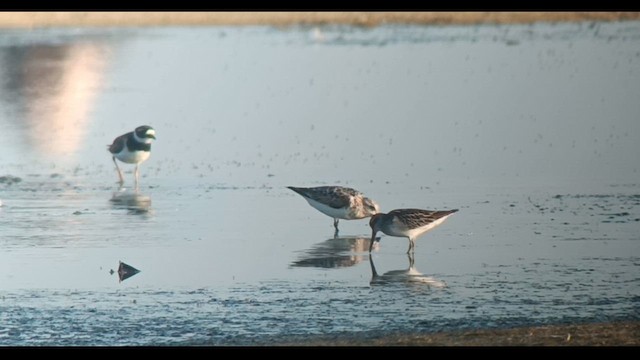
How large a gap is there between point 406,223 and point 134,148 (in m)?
6.22

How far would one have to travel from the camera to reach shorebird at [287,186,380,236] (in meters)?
14.8

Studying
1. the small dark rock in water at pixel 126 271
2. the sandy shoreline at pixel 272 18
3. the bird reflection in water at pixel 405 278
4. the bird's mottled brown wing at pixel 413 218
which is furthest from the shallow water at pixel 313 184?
the sandy shoreline at pixel 272 18

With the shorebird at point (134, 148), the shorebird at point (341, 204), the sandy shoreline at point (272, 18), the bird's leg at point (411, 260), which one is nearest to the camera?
the bird's leg at point (411, 260)

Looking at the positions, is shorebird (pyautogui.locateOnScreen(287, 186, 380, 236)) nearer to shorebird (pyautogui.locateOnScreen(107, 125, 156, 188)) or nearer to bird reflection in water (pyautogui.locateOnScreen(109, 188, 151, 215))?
bird reflection in water (pyautogui.locateOnScreen(109, 188, 151, 215))

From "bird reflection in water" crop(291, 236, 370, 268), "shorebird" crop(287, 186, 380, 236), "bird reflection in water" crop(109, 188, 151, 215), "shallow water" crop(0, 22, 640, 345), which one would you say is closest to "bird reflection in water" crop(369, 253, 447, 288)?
"shallow water" crop(0, 22, 640, 345)

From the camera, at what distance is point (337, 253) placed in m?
13.6

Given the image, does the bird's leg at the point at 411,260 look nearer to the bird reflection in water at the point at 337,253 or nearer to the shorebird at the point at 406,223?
the shorebird at the point at 406,223

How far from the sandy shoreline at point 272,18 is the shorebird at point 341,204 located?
27.0 metres

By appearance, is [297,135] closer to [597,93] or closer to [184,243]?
[597,93]

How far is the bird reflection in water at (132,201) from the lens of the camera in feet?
53.3

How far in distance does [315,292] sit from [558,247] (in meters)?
2.85

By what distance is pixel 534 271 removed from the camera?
1248 centimetres

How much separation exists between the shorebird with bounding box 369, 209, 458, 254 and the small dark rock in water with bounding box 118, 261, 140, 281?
235cm
